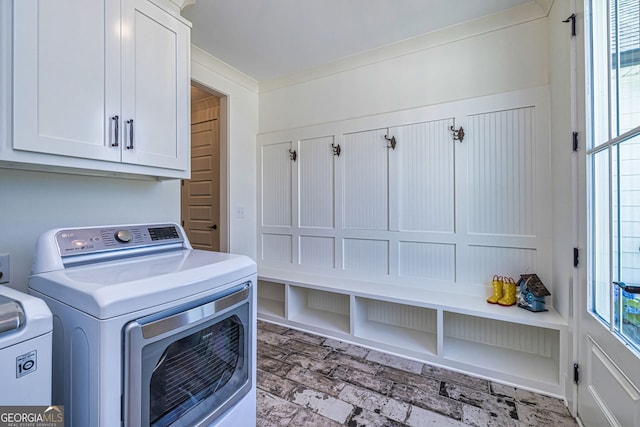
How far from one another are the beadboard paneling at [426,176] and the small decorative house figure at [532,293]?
0.62m

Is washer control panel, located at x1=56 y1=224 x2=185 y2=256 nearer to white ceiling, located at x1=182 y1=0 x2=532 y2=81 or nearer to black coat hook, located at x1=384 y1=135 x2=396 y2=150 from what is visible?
white ceiling, located at x1=182 y1=0 x2=532 y2=81

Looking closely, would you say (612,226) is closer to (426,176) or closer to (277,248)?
(426,176)

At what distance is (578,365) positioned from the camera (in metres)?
1.54

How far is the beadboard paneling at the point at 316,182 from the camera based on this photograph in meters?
2.91

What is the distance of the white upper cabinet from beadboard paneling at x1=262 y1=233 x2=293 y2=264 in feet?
5.33

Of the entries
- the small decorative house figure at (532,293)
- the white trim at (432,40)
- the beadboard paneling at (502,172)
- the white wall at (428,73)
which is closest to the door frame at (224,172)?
the white wall at (428,73)

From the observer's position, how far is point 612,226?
1.23 m

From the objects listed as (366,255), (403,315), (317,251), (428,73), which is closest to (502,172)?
(428,73)

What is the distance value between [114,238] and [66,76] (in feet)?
2.38

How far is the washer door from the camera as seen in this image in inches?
33.9

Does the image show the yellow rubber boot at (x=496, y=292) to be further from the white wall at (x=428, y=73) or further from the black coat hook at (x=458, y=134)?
the white wall at (x=428, y=73)

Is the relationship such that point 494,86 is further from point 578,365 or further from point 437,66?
point 578,365

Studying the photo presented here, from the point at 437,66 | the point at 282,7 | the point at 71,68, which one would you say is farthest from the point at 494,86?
the point at 71,68

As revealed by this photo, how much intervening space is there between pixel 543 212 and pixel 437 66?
145 centimetres
